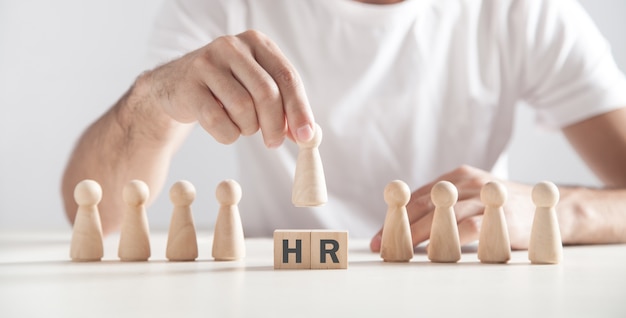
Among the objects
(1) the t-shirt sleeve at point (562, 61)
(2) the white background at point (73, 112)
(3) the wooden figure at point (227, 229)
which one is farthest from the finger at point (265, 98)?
(2) the white background at point (73, 112)

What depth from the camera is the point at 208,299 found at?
2.65 feet

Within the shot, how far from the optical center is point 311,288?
893 millimetres

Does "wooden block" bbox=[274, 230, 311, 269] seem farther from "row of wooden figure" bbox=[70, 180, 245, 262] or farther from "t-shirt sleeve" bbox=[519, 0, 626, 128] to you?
"t-shirt sleeve" bbox=[519, 0, 626, 128]

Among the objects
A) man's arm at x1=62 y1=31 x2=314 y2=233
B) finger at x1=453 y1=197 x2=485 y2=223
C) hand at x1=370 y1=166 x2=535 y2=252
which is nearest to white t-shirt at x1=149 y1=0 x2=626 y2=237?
man's arm at x1=62 y1=31 x2=314 y2=233

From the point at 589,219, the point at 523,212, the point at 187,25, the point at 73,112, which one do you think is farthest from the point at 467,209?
the point at 73,112

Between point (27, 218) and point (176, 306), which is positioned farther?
point (27, 218)

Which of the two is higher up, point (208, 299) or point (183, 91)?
point (183, 91)

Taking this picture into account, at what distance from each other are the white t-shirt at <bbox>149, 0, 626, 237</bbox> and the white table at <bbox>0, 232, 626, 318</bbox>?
734mm

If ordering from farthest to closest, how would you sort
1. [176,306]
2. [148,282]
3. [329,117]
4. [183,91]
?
1. [329,117]
2. [183,91]
3. [148,282]
4. [176,306]

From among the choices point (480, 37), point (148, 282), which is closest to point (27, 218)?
point (480, 37)

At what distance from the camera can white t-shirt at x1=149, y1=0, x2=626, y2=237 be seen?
6.50 ft

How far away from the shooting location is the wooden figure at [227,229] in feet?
3.97

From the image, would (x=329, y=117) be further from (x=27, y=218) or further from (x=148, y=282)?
(x=27, y=218)

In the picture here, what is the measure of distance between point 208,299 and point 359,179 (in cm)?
122
